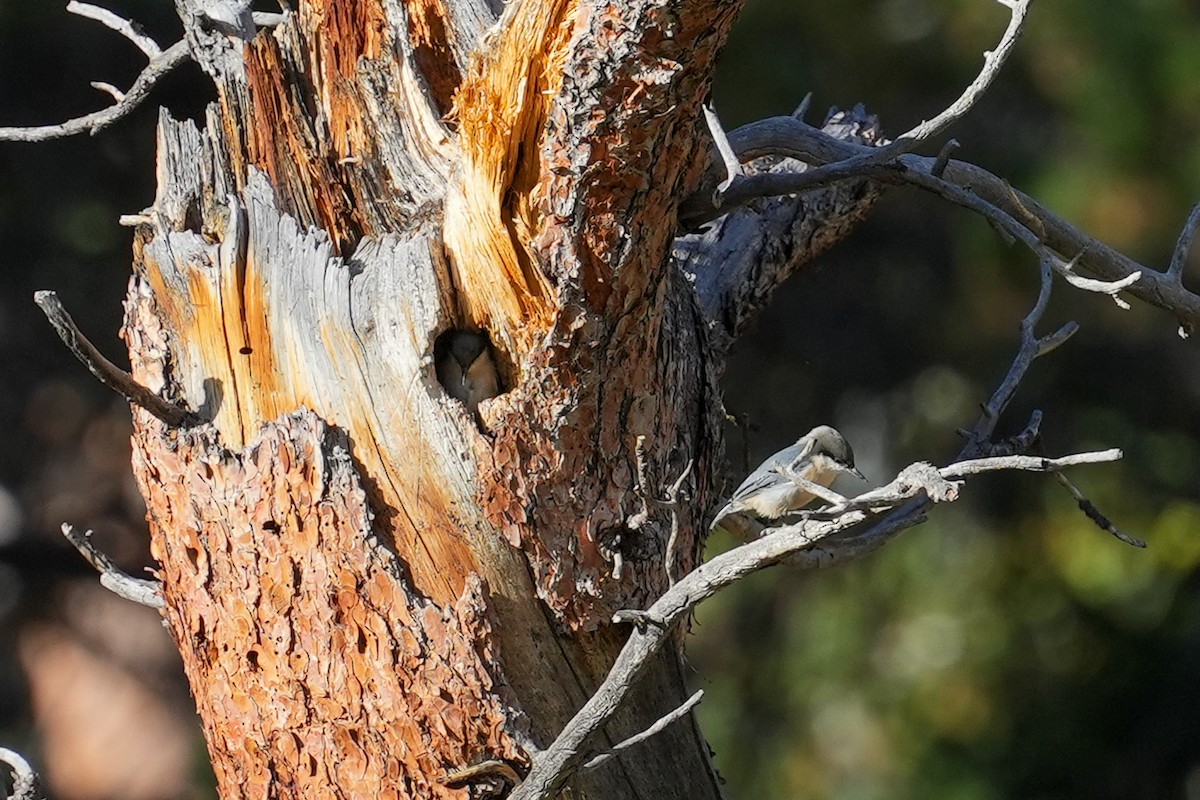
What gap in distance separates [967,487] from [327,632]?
3.43m

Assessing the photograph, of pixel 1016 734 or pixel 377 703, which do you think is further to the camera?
pixel 1016 734

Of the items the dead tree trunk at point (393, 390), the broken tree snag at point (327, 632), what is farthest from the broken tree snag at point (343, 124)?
the broken tree snag at point (327, 632)

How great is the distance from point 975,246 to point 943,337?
0.87 metres

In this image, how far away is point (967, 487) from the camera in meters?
4.70

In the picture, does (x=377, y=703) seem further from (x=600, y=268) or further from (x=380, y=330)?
(x=600, y=268)

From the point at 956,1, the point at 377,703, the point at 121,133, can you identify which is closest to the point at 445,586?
the point at 377,703

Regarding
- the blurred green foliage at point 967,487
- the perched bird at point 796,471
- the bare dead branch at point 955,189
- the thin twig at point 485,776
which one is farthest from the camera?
the blurred green foliage at point 967,487

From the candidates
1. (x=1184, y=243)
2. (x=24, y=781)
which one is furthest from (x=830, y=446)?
(x=24, y=781)

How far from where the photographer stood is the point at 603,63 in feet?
4.74

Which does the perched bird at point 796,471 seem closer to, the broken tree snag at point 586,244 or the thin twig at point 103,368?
the broken tree snag at point 586,244

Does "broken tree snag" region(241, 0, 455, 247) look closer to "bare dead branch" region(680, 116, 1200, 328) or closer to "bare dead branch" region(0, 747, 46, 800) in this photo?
"bare dead branch" region(680, 116, 1200, 328)

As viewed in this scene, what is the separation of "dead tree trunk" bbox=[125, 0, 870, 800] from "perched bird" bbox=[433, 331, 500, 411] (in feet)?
0.07

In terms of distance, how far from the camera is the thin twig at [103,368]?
137 cm

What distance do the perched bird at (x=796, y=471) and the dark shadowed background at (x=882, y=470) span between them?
1.81m
